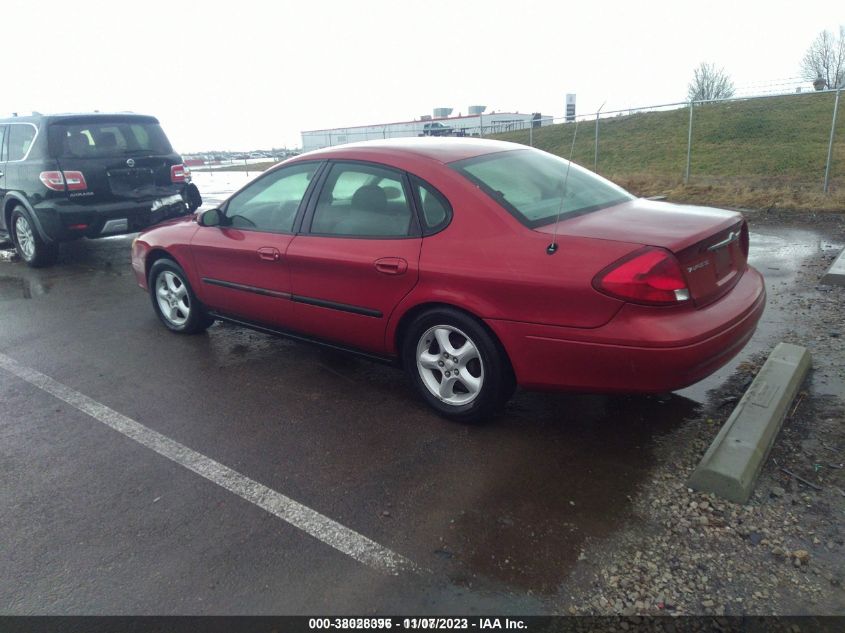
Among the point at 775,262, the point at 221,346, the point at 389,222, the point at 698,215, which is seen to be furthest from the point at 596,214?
the point at 775,262

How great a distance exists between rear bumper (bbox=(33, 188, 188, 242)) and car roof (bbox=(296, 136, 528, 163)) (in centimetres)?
455

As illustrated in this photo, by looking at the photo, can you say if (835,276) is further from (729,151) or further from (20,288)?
(729,151)

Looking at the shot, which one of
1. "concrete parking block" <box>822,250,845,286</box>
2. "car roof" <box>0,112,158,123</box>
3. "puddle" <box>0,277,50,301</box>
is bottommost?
"puddle" <box>0,277,50,301</box>

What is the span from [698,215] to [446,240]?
4.57 ft

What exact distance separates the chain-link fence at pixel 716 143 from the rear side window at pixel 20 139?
38.8 feet

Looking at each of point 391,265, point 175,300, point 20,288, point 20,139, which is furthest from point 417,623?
point 20,139

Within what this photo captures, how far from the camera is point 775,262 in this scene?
7152mm

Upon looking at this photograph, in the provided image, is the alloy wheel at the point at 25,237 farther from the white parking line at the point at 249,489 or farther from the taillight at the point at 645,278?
the taillight at the point at 645,278

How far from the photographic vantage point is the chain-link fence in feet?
56.2

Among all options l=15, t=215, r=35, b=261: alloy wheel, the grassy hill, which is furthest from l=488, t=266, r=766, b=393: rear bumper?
the grassy hill

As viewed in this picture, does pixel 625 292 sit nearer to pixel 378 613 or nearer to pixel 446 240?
pixel 446 240

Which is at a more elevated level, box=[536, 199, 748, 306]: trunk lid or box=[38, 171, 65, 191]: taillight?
box=[38, 171, 65, 191]: taillight

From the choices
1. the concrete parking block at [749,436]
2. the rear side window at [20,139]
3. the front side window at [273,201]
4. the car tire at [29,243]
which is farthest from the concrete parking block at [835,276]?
the rear side window at [20,139]

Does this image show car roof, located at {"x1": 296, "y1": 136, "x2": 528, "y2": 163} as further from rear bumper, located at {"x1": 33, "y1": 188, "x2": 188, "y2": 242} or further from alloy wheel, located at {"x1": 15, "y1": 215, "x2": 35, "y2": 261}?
alloy wheel, located at {"x1": 15, "y1": 215, "x2": 35, "y2": 261}
